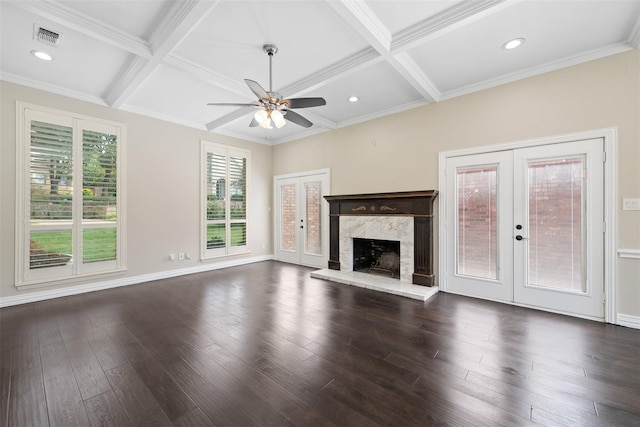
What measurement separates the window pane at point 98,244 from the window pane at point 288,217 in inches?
Answer: 135

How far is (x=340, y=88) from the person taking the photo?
3924 millimetres

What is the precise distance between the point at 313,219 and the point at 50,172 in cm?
445

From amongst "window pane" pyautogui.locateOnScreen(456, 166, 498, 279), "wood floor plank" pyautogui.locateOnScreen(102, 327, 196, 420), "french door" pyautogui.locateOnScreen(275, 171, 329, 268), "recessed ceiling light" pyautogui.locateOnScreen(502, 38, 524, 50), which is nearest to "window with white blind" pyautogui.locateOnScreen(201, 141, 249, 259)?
"french door" pyautogui.locateOnScreen(275, 171, 329, 268)

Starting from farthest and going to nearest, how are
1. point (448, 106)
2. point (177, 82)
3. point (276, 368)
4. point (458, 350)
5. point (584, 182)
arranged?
point (448, 106) → point (177, 82) → point (584, 182) → point (458, 350) → point (276, 368)

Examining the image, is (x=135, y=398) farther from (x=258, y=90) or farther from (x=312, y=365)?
(x=258, y=90)

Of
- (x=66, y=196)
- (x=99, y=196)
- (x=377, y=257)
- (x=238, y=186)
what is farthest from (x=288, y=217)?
(x=66, y=196)

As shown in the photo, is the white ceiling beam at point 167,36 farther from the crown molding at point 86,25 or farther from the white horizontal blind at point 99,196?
the white horizontal blind at point 99,196

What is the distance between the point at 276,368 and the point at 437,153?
3727 mm

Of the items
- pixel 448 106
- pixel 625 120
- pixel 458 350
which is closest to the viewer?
pixel 458 350

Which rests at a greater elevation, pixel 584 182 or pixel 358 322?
pixel 584 182

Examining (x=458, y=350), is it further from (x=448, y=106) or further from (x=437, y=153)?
(x=448, y=106)

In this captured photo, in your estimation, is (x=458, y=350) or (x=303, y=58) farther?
(x=303, y=58)

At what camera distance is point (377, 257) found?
524cm

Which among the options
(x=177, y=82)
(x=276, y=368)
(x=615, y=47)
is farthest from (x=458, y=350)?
(x=177, y=82)
